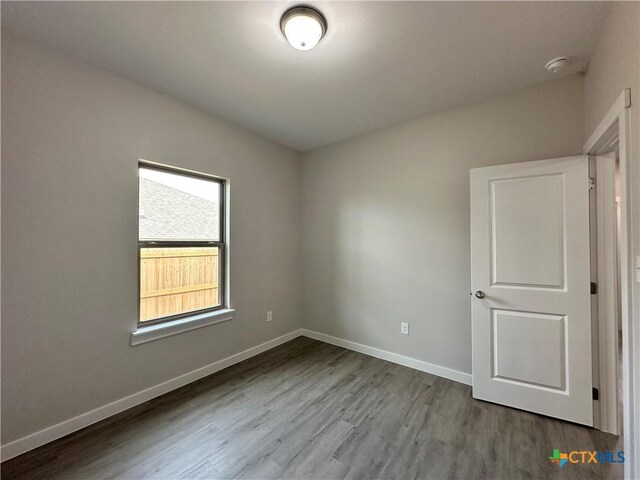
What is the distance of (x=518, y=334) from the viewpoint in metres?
2.14

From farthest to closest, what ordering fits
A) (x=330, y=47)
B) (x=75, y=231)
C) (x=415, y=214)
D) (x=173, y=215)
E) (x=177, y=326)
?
(x=415, y=214), (x=173, y=215), (x=177, y=326), (x=75, y=231), (x=330, y=47)

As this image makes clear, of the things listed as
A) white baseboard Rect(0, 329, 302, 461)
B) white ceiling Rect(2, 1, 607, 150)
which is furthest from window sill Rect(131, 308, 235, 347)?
white ceiling Rect(2, 1, 607, 150)

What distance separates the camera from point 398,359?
296 cm

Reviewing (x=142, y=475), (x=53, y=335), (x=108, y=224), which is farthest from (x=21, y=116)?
(x=142, y=475)

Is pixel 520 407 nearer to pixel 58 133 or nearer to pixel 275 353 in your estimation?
pixel 275 353

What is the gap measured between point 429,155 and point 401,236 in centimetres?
91

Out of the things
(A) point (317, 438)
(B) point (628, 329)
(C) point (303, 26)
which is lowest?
(A) point (317, 438)

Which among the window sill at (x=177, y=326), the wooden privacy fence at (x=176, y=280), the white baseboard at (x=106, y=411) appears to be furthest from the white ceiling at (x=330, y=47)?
the white baseboard at (x=106, y=411)

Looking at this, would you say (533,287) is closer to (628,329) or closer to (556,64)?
(628,329)

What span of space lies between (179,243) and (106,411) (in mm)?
1440

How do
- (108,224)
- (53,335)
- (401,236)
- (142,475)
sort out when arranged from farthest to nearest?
(401,236), (108,224), (53,335), (142,475)

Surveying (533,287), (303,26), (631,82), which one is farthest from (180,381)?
(631,82)

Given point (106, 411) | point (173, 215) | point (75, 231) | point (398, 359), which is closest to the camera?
point (75, 231)

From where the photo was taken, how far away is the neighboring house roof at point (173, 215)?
7.75ft
